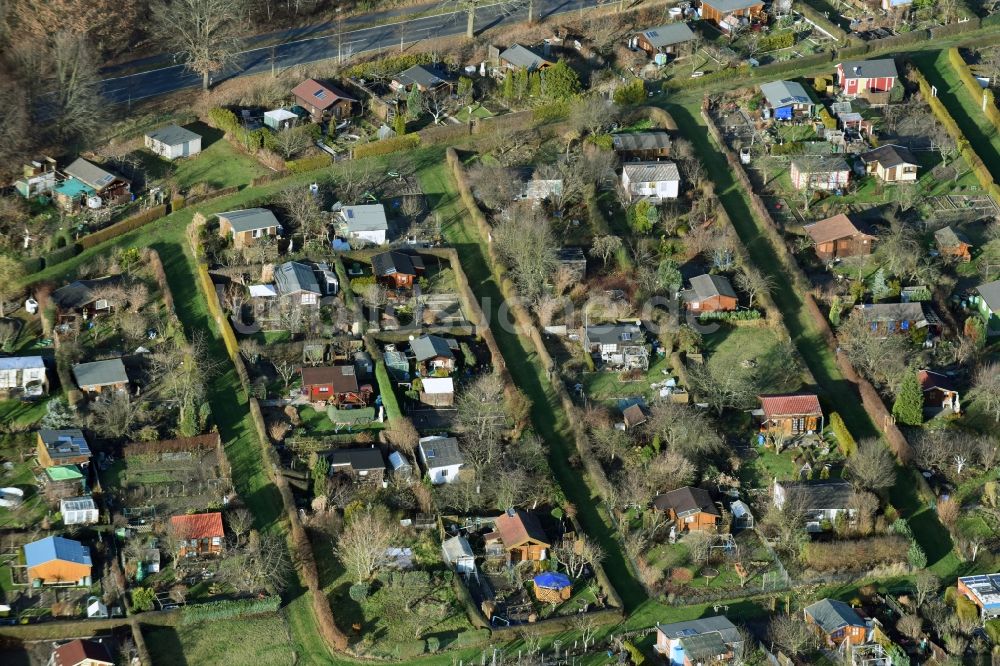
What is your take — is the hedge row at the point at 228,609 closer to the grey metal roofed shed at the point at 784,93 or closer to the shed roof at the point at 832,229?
the shed roof at the point at 832,229

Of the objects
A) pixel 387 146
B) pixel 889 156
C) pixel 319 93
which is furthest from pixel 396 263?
pixel 889 156

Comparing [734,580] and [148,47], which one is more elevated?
[148,47]

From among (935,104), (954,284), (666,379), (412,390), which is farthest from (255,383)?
(935,104)

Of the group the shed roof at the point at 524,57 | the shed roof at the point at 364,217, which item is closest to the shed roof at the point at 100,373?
the shed roof at the point at 364,217

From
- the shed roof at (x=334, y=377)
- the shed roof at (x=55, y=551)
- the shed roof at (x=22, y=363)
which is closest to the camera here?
the shed roof at (x=55, y=551)

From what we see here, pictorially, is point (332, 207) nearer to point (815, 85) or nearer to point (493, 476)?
point (493, 476)

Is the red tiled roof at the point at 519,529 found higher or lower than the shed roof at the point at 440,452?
lower
